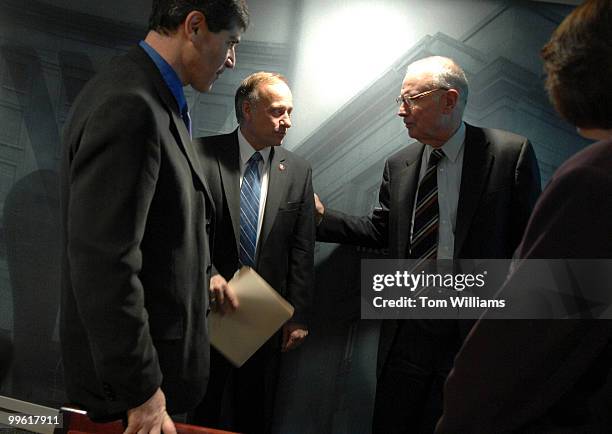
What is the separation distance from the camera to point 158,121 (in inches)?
47.8

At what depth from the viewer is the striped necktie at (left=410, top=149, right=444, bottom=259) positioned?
89.7 inches

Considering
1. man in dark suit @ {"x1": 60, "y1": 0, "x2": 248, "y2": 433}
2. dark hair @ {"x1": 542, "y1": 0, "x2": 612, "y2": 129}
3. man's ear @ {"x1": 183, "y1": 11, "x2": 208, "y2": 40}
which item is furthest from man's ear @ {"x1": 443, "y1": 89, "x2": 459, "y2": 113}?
dark hair @ {"x1": 542, "y1": 0, "x2": 612, "y2": 129}

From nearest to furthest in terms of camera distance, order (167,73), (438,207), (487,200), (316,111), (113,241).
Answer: (113,241) < (167,73) < (487,200) < (438,207) < (316,111)

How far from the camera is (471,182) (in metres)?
2.21

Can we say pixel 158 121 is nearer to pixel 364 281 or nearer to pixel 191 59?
pixel 191 59

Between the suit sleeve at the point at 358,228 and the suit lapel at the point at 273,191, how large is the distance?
11.1 inches

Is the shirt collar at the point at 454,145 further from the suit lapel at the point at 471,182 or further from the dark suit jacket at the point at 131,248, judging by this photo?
the dark suit jacket at the point at 131,248

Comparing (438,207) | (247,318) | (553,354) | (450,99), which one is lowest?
(553,354)

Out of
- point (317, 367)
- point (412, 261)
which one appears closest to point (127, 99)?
point (412, 261)

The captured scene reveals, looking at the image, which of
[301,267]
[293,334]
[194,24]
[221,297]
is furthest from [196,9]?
[293,334]

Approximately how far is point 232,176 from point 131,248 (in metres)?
1.24

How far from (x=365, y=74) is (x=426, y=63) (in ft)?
1.22

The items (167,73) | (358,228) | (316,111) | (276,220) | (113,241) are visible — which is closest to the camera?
(113,241)

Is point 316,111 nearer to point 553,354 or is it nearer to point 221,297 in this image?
point 221,297
